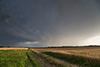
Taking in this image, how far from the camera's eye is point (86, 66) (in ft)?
47.3

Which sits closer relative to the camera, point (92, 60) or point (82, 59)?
point (92, 60)

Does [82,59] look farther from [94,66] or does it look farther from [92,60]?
[94,66]

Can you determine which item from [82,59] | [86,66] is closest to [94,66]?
[86,66]

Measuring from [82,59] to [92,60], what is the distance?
9.07 ft

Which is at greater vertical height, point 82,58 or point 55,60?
point 82,58

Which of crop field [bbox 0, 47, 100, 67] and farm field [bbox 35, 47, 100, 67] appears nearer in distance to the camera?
crop field [bbox 0, 47, 100, 67]

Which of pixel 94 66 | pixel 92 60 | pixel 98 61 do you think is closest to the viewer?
pixel 94 66

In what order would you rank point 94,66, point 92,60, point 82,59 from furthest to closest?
point 82,59
point 92,60
point 94,66

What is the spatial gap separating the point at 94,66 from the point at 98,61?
1.52 meters

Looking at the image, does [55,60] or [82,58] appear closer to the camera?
[82,58]

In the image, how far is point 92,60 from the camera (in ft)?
52.5

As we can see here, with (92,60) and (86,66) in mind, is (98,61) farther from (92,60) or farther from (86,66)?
(86,66)

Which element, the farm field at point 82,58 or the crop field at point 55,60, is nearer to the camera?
the crop field at point 55,60

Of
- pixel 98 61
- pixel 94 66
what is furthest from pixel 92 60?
pixel 94 66
